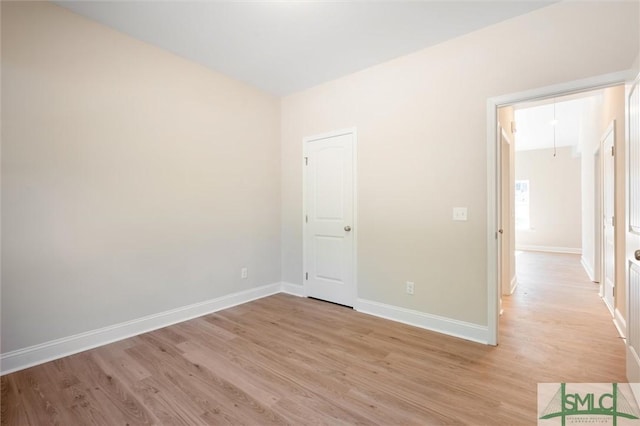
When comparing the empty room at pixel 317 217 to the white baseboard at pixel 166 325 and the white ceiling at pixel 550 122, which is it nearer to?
the white baseboard at pixel 166 325

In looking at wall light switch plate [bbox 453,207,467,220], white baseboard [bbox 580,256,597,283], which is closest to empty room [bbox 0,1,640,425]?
wall light switch plate [bbox 453,207,467,220]

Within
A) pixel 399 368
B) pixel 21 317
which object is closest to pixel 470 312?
pixel 399 368

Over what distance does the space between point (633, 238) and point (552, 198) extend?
8257 mm

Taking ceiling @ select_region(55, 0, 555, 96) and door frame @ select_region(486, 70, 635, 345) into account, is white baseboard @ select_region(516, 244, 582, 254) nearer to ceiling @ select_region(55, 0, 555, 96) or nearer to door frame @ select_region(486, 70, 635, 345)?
door frame @ select_region(486, 70, 635, 345)

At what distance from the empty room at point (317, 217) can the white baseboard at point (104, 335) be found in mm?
16

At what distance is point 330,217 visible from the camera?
3812 mm

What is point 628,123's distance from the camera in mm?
1937

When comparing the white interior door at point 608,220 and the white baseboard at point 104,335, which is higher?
the white interior door at point 608,220

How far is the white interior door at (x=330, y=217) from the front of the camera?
11.8ft

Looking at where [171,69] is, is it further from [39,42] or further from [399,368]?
[399,368]

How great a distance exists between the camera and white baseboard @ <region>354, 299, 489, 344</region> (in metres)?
2.64

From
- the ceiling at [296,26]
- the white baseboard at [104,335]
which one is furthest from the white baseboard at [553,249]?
the white baseboard at [104,335]

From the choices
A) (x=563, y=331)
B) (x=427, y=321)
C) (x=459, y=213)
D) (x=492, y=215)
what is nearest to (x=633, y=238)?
(x=492, y=215)

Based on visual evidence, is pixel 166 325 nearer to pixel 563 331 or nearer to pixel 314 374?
pixel 314 374
